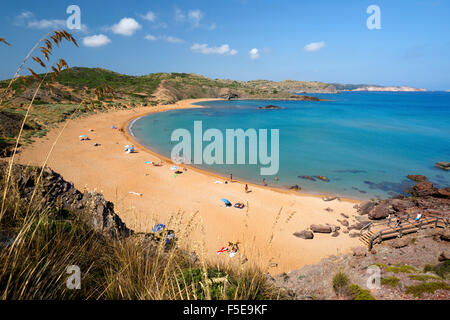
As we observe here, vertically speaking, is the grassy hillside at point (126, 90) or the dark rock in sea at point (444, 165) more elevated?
the grassy hillside at point (126, 90)

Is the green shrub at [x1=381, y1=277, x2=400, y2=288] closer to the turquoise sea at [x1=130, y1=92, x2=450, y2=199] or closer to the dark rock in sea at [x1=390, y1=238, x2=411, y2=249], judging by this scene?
the dark rock in sea at [x1=390, y1=238, x2=411, y2=249]

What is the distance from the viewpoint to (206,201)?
17.0 metres

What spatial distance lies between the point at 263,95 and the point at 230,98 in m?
21.5

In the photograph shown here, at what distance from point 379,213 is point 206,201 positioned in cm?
1234

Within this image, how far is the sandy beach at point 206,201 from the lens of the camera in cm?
1220

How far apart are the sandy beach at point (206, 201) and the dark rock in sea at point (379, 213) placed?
1.27m

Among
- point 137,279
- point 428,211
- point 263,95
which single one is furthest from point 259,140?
point 263,95

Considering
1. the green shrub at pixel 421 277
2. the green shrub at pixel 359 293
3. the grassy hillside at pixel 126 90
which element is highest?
the grassy hillside at pixel 126 90

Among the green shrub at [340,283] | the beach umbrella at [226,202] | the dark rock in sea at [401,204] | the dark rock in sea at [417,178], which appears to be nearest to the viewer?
the green shrub at [340,283]

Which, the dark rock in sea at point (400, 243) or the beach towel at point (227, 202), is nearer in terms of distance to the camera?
the dark rock in sea at point (400, 243)

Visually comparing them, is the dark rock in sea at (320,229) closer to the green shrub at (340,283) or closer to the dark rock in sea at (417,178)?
the green shrub at (340,283)

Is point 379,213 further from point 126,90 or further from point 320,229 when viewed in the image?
point 126,90

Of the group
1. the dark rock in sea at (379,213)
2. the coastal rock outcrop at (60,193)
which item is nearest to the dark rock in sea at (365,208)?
the dark rock in sea at (379,213)
